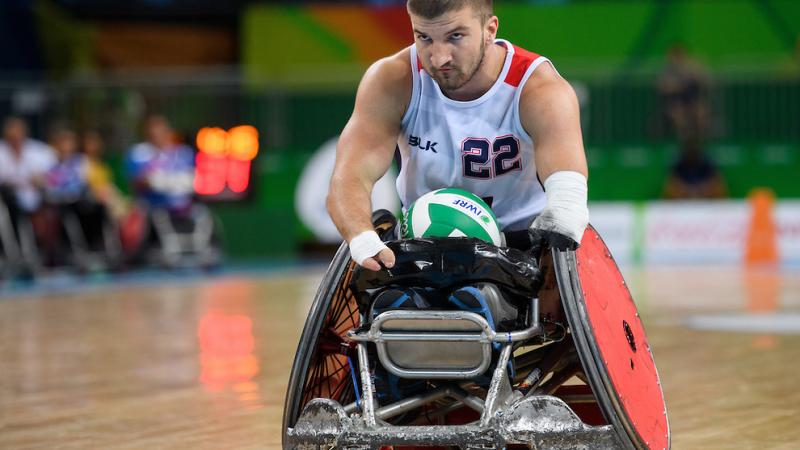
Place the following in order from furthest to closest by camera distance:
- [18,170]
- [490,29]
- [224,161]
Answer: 1. [224,161]
2. [18,170]
3. [490,29]

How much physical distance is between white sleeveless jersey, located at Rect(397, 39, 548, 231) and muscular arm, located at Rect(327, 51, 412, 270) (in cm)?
5

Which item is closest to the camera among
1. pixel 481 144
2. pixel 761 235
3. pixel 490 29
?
pixel 490 29

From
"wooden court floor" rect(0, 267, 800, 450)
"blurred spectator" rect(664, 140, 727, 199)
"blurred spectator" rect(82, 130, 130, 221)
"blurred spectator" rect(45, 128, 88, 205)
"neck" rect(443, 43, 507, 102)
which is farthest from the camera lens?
"blurred spectator" rect(664, 140, 727, 199)

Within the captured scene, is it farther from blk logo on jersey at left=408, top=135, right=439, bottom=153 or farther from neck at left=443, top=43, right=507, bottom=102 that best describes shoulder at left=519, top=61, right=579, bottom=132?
blk logo on jersey at left=408, top=135, right=439, bottom=153

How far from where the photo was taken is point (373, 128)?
16.2 ft

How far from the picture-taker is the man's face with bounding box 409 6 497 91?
15.2 ft

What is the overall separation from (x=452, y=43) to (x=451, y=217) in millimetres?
593

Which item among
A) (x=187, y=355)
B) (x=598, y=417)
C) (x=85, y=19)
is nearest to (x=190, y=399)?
(x=187, y=355)

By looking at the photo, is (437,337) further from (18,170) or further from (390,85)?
(18,170)

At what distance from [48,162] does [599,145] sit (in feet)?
24.1

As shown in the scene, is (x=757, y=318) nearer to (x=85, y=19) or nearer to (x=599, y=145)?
(x=599, y=145)

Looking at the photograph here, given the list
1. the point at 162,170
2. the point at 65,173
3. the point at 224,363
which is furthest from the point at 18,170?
the point at 224,363

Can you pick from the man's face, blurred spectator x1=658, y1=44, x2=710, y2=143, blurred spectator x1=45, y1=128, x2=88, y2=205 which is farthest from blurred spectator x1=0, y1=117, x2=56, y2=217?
the man's face

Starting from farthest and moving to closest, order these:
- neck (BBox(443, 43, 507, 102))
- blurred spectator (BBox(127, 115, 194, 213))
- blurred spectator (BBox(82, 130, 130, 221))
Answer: blurred spectator (BBox(82, 130, 130, 221)) → blurred spectator (BBox(127, 115, 194, 213)) → neck (BBox(443, 43, 507, 102))
